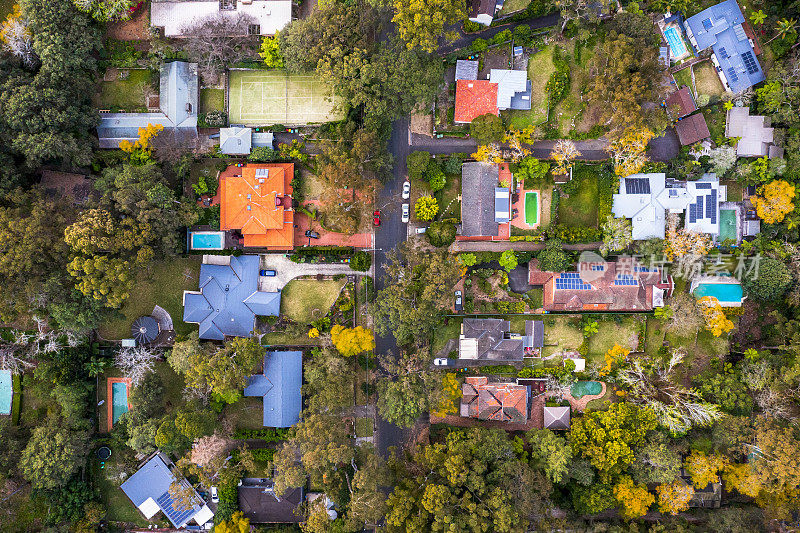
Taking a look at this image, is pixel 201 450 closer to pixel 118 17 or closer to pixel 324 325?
pixel 324 325

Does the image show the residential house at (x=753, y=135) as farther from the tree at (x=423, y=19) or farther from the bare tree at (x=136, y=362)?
the bare tree at (x=136, y=362)

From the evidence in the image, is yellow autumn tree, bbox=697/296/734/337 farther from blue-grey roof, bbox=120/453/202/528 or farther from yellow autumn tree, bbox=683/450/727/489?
blue-grey roof, bbox=120/453/202/528

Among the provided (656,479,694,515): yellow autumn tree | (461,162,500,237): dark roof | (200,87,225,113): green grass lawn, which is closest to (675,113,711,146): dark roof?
(461,162,500,237): dark roof

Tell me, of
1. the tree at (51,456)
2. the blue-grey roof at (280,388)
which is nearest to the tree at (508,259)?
the blue-grey roof at (280,388)

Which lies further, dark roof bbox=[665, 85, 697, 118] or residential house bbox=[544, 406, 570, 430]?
residential house bbox=[544, 406, 570, 430]

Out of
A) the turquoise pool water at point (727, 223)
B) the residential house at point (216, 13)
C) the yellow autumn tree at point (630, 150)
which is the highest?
the residential house at point (216, 13)

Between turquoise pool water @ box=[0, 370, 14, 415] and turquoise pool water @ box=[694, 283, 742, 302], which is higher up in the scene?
turquoise pool water @ box=[694, 283, 742, 302]

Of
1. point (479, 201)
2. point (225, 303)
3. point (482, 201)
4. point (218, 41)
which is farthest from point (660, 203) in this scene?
point (218, 41)
